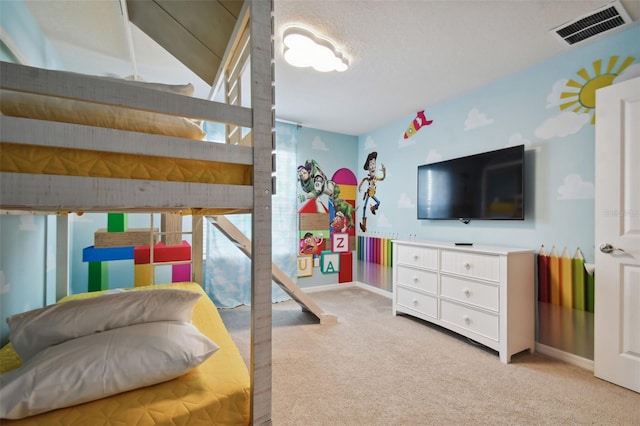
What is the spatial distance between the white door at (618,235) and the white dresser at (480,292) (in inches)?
16.4

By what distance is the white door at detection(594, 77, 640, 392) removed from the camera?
175cm

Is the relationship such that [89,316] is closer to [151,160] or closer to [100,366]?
[100,366]

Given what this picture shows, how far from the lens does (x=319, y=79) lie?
260cm

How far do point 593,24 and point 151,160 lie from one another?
272cm

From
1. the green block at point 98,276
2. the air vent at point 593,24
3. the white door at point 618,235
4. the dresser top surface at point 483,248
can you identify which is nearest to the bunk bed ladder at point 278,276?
the dresser top surface at point 483,248

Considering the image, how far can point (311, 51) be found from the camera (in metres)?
2.10

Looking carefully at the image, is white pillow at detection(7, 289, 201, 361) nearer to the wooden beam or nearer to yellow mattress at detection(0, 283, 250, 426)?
yellow mattress at detection(0, 283, 250, 426)

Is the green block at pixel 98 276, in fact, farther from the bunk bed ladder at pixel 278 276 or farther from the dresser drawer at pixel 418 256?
the dresser drawer at pixel 418 256

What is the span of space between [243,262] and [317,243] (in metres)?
1.11

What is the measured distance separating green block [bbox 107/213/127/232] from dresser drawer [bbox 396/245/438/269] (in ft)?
9.36

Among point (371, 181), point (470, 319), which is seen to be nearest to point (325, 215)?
point (371, 181)

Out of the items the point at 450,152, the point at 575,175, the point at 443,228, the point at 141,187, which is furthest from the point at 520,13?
the point at 141,187

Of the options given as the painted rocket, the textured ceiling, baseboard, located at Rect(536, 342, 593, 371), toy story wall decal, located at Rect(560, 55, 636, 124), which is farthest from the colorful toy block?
toy story wall decal, located at Rect(560, 55, 636, 124)

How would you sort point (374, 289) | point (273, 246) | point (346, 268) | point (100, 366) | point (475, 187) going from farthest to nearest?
point (346, 268) < point (374, 289) < point (273, 246) < point (475, 187) < point (100, 366)
